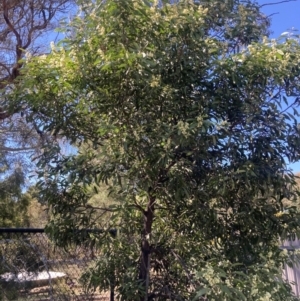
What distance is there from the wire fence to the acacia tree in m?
0.53

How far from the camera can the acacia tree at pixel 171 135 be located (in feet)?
8.82

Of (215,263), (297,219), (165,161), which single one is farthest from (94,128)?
(297,219)

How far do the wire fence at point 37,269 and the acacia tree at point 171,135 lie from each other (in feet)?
1.73

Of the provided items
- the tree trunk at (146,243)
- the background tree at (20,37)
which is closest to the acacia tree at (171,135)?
the tree trunk at (146,243)

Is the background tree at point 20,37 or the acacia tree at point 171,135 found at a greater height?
the background tree at point 20,37

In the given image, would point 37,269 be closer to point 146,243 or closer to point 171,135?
point 146,243

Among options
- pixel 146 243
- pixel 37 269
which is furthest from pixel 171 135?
pixel 37 269

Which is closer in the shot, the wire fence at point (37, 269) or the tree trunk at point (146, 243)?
the tree trunk at point (146, 243)

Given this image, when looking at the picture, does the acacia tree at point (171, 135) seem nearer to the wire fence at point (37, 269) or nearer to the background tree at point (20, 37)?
the wire fence at point (37, 269)

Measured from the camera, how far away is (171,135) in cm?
Result: 259

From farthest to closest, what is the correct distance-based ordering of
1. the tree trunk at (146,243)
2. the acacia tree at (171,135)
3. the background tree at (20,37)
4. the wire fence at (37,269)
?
the background tree at (20,37), the wire fence at (37,269), the tree trunk at (146,243), the acacia tree at (171,135)

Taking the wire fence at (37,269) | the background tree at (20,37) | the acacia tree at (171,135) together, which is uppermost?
the background tree at (20,37)

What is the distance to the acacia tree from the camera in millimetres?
2688

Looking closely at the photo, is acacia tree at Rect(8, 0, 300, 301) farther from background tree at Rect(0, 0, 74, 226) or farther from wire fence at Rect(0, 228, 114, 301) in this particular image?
background tree at Rect(0, 0, 74, 226)
